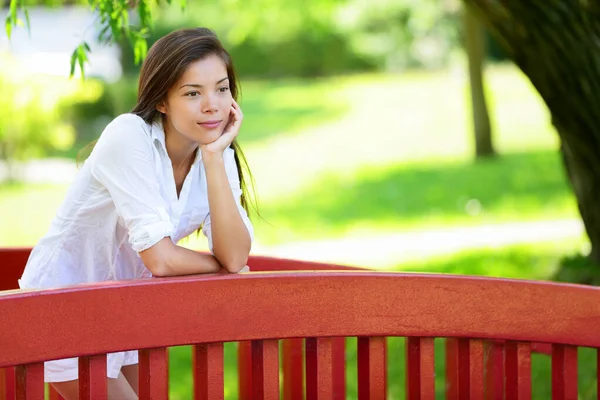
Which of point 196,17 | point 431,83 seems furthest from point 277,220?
point 196,17

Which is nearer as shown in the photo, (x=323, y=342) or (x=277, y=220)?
(x=323, y=342)

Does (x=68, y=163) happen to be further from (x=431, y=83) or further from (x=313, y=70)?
(x=313, y=70)

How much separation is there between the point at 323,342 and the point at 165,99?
86cm

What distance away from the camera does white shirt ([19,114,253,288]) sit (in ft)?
8.56

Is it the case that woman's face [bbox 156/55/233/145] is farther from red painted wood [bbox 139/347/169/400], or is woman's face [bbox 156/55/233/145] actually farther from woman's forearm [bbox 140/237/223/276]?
red painted wood [bbox 139/347/169/400]

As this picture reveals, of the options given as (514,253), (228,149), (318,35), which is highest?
(318,35)

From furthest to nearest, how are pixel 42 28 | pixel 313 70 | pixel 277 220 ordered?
1. pixel 313 70
2. pixel 42 28
3. pixel 277 220

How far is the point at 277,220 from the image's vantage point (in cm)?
1155

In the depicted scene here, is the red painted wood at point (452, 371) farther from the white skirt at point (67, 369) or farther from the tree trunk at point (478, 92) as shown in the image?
the tree trunk at point (478, 92)

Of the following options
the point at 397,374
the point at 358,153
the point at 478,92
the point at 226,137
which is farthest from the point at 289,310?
the point at 358,153

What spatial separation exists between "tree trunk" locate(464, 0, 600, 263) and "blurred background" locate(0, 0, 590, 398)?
1.61 metres

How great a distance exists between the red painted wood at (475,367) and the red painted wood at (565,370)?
194 millimetres

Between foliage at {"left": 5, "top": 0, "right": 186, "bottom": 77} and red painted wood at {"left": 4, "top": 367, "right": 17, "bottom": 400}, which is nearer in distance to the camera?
red painted wood at {"left": 4, "top": 367, "right": 17, "bottom": 400}

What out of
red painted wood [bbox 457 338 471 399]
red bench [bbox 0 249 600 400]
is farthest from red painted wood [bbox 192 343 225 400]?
red painted wood [bbox 457 338 471 399]
